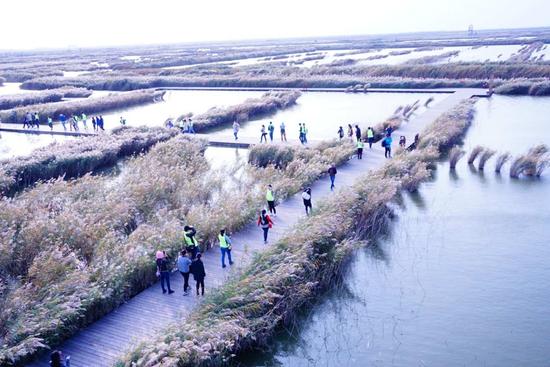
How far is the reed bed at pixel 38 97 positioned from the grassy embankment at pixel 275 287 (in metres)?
37.1

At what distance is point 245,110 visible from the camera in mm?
35938

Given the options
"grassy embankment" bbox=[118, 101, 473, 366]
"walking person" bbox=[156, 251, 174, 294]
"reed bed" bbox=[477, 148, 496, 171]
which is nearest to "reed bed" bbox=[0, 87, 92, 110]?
"grassy embankment" bbox=[118, 101, 473, 366]

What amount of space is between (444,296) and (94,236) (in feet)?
27.5

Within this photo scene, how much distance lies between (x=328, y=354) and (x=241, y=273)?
2442 mm

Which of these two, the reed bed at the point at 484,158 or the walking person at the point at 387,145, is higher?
the walking person at the point at 387,145

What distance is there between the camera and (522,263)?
42.8ft

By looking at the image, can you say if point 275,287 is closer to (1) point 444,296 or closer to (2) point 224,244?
(2) point 224,244

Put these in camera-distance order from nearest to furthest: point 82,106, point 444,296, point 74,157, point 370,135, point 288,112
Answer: point 444,296, point 74,157, point 370,135, point 288,112, point 82,106

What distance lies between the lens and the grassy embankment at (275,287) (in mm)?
8586

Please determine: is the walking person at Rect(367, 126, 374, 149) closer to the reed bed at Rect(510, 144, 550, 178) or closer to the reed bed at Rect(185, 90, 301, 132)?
the reed bed at Rect(510, 144, 550, 178)

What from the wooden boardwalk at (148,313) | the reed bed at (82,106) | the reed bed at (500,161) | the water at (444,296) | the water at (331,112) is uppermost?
the reed bed at (82,106)

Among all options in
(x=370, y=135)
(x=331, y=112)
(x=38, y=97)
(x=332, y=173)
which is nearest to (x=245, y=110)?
(x=331, y=112)

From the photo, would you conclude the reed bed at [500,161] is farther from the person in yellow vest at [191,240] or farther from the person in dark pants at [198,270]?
the person in dark pants at [198,270]

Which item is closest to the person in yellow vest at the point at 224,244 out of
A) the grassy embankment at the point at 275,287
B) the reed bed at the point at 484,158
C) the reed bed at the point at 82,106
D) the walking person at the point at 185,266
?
the grassy embankment at the point at 275,287
